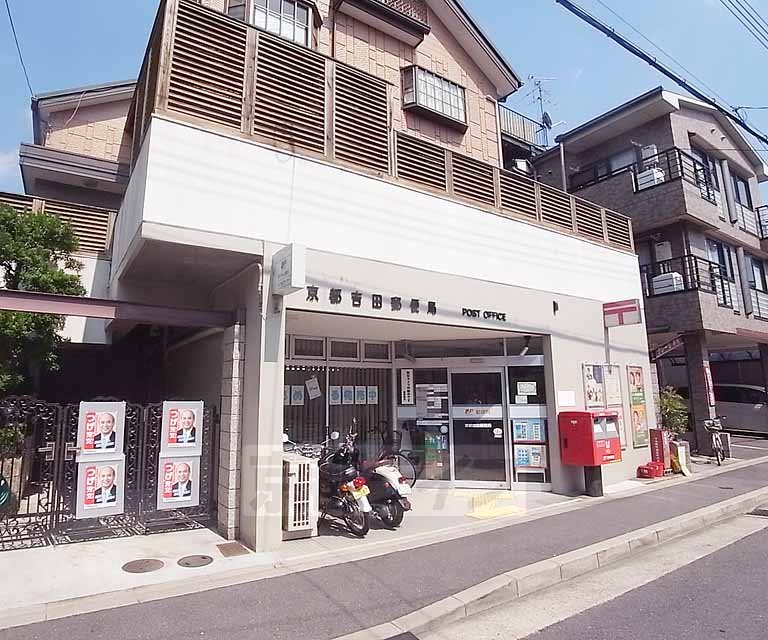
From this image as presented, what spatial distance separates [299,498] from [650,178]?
14421 mm

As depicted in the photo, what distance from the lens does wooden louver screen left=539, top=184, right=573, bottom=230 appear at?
10.2 m

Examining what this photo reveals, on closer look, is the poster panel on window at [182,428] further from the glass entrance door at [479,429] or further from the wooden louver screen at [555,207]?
the wooden louver screen at [555,207]

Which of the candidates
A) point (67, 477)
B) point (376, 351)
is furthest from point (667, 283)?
point (67, 477)

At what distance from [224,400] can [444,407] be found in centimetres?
446

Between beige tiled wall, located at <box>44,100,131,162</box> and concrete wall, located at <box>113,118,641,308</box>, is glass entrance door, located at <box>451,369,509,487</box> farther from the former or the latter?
beige tiled wall, located at <box>44,100,131,162</box>

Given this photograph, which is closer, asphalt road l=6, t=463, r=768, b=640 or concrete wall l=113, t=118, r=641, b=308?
asphalt road l=6, t=463, r=768, b=640

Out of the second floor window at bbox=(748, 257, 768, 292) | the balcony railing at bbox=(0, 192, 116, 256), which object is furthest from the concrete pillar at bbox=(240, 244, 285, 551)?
the second floor window at bbox=(748, 257, 768, 292)

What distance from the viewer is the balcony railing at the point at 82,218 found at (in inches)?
343

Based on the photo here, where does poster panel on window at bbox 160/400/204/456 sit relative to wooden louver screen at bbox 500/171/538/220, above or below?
below

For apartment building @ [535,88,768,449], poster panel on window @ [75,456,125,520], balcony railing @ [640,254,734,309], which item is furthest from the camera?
balcony railing @ [640,254,734,309]

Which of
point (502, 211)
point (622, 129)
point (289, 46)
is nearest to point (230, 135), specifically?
point (289, 46)

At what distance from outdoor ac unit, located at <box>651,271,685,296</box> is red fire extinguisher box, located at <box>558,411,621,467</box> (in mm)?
7056

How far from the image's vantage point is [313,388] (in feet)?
29.1

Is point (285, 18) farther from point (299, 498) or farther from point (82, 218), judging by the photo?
point (299, 498)
